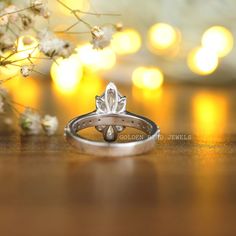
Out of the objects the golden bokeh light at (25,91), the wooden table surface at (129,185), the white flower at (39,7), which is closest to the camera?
the wooden table surface at (129,185)

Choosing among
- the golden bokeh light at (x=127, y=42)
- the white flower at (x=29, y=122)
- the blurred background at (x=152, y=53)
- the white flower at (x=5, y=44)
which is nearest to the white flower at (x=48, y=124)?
the white flower at (x=29, y=122)

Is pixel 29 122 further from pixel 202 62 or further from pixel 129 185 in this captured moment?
pixel 202 62

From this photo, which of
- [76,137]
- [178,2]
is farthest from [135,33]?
[76,137]

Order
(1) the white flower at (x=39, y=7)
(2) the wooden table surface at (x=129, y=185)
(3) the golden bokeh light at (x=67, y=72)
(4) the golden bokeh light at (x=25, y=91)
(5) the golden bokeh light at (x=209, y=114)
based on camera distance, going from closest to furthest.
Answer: (2) the wooden table surface at (x=129, y=185), (1) the white flower at (x=39, y=7), (5) the golden bokeh light at (x=209, y=114), (4) the golden bokeh light at (x=25, y=91), (3) the golden bokeh light at (x=67, y=72)

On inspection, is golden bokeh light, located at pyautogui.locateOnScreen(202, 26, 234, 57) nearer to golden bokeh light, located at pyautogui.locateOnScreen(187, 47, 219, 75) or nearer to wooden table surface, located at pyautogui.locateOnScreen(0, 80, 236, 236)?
golden bokeh light, located at pyautogui.locateOnScreen(187, 47, 219, 75)

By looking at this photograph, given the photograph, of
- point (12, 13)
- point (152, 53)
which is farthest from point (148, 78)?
point (12, 13)

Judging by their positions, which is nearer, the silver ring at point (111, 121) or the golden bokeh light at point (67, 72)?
the silver ring at point (111, 121)

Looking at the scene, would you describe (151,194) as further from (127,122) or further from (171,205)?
(127,122)

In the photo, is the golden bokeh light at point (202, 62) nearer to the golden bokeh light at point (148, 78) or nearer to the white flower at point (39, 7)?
the golden bokeh light at point (148, 78)
